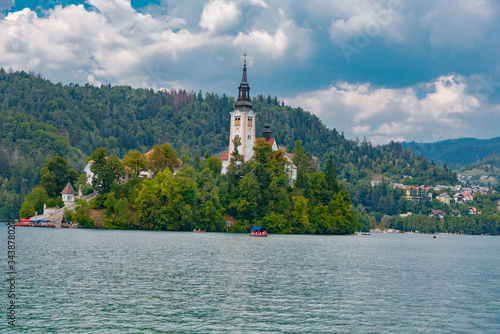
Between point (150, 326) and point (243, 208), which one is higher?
point (243, 208)

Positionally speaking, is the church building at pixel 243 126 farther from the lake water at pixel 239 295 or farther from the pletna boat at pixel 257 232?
the lake water at pixel 239 295

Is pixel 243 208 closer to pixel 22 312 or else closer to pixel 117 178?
pixel 117 178

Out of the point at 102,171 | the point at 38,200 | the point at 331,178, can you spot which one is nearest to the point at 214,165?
the point at 102,171

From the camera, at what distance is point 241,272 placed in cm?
5697

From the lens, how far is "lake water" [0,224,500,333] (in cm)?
3397

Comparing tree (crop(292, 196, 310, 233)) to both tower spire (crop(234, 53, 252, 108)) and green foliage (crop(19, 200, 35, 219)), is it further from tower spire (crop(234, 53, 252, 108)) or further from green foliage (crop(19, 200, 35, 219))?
green foliage (crop(19, 200, 35, 219))

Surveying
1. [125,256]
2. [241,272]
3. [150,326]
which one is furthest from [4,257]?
[150,326]

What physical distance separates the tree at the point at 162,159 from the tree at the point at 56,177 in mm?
26276

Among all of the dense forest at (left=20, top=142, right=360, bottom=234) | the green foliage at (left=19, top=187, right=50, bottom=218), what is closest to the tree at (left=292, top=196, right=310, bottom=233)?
the dense forest at (left=20, top=142, right=360, bottom=234)

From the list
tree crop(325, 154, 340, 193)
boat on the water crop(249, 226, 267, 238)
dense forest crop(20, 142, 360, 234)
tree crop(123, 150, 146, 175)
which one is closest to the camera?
boat on the water crop(249, 226, 267, 238)

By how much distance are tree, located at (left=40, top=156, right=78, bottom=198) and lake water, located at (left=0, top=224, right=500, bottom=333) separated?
267 ft

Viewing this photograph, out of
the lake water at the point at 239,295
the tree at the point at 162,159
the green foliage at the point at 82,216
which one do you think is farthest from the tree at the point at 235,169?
the lake water at the point at 239,295

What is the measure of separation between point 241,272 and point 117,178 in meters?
95.3

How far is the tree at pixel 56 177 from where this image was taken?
150375 mm
